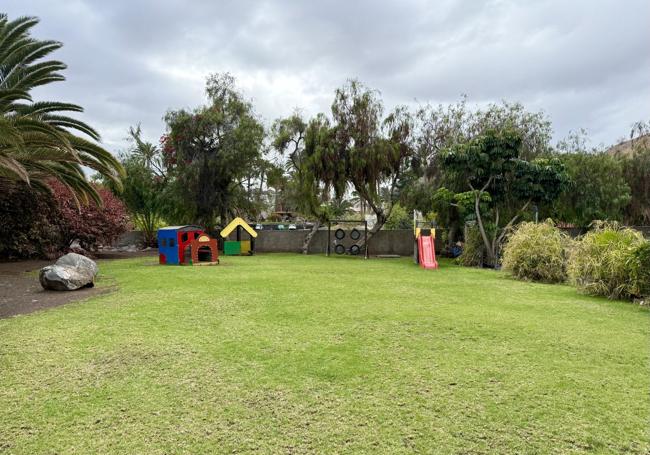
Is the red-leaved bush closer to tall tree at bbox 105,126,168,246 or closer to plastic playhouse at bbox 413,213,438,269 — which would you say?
tall tree at bbox 105,126,168,246

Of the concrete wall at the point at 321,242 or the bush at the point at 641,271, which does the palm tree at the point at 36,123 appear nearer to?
the concrete wall at the point at 321,242

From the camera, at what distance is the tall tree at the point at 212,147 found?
16.7 metres

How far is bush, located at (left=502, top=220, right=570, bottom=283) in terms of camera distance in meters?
9.11

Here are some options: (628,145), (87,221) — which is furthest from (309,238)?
(628,145)

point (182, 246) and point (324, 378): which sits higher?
point (182, 246)

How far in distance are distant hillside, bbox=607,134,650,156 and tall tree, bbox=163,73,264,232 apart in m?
16.2

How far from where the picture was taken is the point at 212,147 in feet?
56.6

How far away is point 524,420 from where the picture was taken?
8.73 feet

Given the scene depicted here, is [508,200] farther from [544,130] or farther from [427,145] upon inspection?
[544,130]

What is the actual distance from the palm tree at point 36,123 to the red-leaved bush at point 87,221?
136 cm

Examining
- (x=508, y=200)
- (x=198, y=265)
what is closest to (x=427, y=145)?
(x=508, y=200)

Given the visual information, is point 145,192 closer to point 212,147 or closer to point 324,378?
point 212,147

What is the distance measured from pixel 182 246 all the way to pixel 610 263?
10.4 metres

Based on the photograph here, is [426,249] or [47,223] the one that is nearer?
[426,249]
